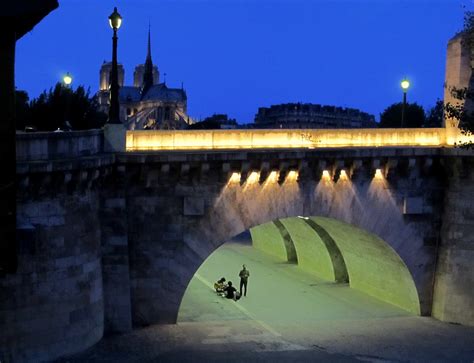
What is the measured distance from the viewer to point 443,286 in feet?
78.8

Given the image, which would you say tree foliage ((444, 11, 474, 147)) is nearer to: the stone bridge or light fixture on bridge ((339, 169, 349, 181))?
the stone bridge

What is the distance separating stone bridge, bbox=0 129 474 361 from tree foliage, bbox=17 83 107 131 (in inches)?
392

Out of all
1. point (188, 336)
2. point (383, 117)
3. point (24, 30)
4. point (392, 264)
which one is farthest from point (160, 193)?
point (383, 117)

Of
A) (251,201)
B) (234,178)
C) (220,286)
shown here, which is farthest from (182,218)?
(220,286)

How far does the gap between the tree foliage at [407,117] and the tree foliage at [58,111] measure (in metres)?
26.8

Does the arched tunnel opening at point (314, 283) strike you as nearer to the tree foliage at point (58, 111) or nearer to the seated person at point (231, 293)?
the seated person at point (231, 293)

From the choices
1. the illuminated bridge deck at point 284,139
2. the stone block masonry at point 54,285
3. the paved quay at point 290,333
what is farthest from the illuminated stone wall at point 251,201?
the stone block masonry at point 54,285

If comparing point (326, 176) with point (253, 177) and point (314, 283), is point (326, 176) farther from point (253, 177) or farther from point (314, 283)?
point (314, 283)

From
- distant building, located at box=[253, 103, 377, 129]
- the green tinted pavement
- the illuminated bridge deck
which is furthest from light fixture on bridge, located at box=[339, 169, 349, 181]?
distant building, located at box=[253, 103, 377, 129]

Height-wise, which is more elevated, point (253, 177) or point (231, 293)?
point (253, 177)

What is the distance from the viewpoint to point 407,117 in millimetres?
56531

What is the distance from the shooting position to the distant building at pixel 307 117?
9438cm

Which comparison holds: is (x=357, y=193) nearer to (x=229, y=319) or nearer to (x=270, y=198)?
(x=270, y=198)

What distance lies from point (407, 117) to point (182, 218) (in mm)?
39172
